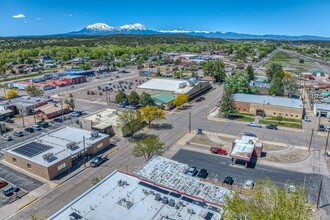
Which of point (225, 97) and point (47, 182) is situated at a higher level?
point (225, 97)

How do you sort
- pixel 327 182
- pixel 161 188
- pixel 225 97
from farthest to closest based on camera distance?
pixel 225 97
pixel 327 182
pixel 161 188

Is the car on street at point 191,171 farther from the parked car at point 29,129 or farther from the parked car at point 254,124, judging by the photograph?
the parked car at point 29,129

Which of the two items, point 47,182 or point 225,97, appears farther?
point 225,97

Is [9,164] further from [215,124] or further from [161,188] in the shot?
[215,124]

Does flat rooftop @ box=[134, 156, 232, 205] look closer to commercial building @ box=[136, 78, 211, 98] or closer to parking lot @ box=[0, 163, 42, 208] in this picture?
parking lot @ box=[0, 163, 42, 208]

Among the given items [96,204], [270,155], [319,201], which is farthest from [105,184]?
[270,155]

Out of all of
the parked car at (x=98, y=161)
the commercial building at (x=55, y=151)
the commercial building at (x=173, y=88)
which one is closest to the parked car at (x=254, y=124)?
the commercial building at (x=173, y=88)

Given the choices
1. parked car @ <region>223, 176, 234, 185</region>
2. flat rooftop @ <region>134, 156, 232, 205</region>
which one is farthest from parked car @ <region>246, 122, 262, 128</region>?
Answer: flat rooftop @ <region>134, 156, 232, 205</region>

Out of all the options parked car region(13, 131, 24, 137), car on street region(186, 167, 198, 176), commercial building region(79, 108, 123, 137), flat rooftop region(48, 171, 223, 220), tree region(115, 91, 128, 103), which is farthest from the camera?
tree region(115, 91, 128, 103)
